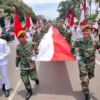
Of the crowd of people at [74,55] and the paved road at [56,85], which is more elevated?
the crowd of people at [74,55]

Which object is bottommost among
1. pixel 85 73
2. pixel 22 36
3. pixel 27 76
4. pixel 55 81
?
pixel 55 81

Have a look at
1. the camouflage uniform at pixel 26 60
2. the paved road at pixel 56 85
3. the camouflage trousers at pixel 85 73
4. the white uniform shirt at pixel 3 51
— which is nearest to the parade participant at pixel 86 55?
the camouflage trousers at pixel 85 73

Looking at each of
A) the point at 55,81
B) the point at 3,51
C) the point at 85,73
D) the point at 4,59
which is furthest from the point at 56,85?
the point at 3,51

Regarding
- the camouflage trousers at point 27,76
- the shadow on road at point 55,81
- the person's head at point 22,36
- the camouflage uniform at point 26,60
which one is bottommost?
the shadow on road at point 55,81

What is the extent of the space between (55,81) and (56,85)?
0.46 meters

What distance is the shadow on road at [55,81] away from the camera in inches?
252

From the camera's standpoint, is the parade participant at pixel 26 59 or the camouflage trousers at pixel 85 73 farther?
the parade participant at pixel 26 59

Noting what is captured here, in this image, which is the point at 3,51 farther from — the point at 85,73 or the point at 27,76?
the point at 85,73

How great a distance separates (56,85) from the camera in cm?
710

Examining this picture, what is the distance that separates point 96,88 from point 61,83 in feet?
3.75

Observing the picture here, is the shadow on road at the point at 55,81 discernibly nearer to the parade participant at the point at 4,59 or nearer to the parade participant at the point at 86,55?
the parade participant at the point at 4,59

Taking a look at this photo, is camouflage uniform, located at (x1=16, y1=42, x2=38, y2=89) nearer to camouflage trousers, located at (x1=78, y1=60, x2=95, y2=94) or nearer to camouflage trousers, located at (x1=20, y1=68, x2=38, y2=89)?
camouflage trousers, located at (x1=20, y1=68, x2=38, y2=89)

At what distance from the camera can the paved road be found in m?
6.11

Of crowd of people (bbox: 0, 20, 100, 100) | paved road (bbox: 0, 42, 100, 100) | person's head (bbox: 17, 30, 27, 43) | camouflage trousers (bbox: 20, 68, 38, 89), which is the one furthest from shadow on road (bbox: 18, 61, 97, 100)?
person's head (bbox: 17, 30, 27, 43)
